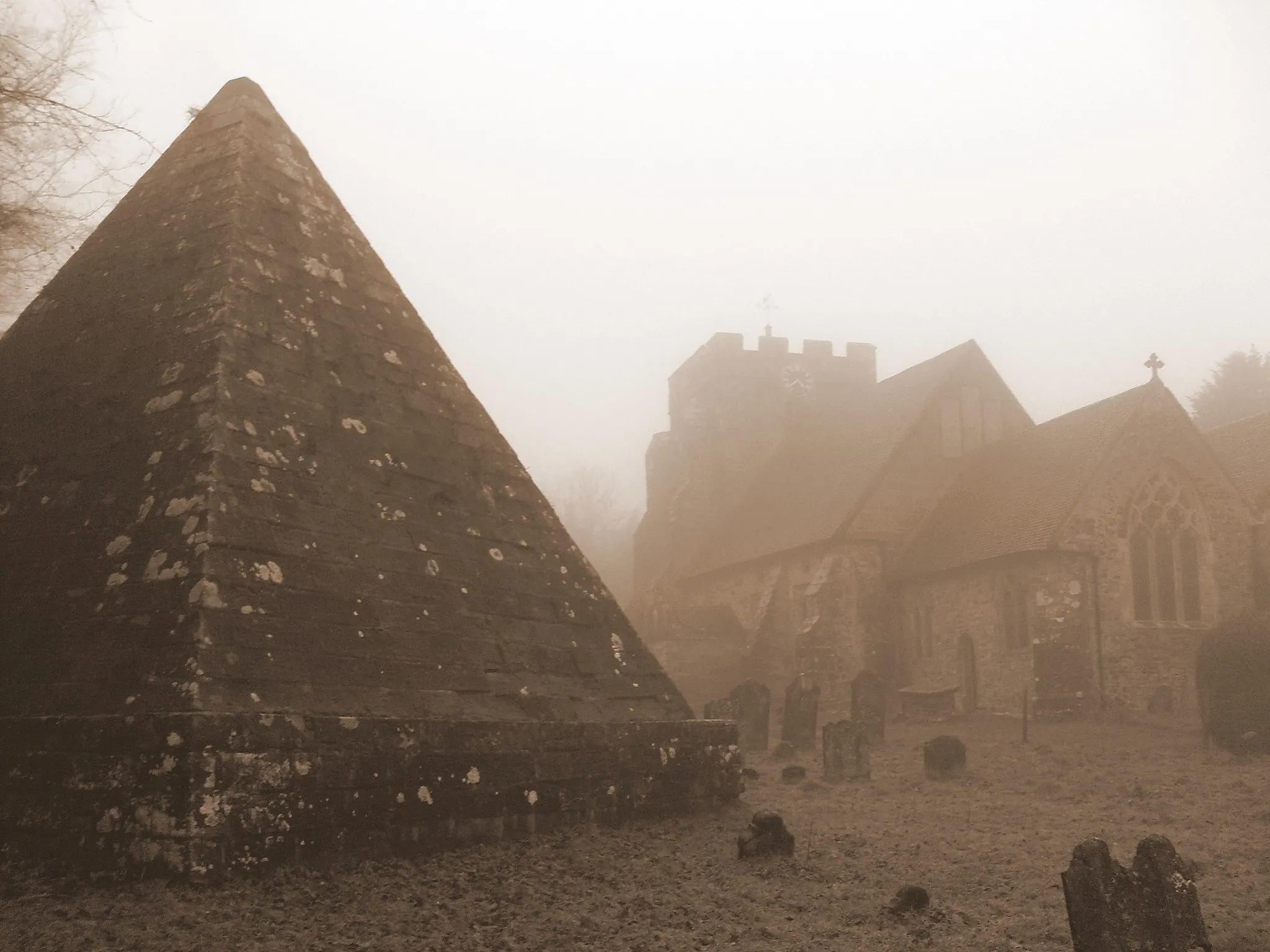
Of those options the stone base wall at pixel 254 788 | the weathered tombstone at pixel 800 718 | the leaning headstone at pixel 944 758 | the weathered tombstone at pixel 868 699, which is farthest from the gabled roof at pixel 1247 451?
the stone base wall at pixel 254 788

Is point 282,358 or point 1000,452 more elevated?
point 1000,452

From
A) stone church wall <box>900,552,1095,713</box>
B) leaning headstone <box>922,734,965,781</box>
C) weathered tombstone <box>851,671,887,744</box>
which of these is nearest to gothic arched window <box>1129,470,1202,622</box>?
stone church wall <box>900,552,1095,713</box>

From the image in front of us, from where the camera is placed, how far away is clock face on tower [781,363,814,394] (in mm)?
45781

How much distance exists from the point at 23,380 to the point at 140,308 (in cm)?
100

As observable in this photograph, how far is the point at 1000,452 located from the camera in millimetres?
32375

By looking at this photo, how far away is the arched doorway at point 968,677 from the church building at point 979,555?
0.06 m

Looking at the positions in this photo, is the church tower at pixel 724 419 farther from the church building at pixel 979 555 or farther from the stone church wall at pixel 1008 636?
the stone church wall at pixel 1008 636

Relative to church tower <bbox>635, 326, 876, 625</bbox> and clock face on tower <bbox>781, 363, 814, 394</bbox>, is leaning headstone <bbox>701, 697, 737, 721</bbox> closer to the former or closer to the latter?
church tower <bbox>635, 326, 876, 625</bbox>

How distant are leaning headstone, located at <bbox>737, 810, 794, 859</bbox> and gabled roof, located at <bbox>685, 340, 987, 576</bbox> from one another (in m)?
24.7

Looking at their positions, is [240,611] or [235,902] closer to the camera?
[235,902]

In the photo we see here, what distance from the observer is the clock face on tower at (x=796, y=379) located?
45.8 meters

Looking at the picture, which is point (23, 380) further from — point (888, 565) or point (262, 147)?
point (888, 565)

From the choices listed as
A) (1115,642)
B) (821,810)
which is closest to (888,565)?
(1115,642)

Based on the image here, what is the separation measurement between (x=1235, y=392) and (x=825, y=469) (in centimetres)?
2311
